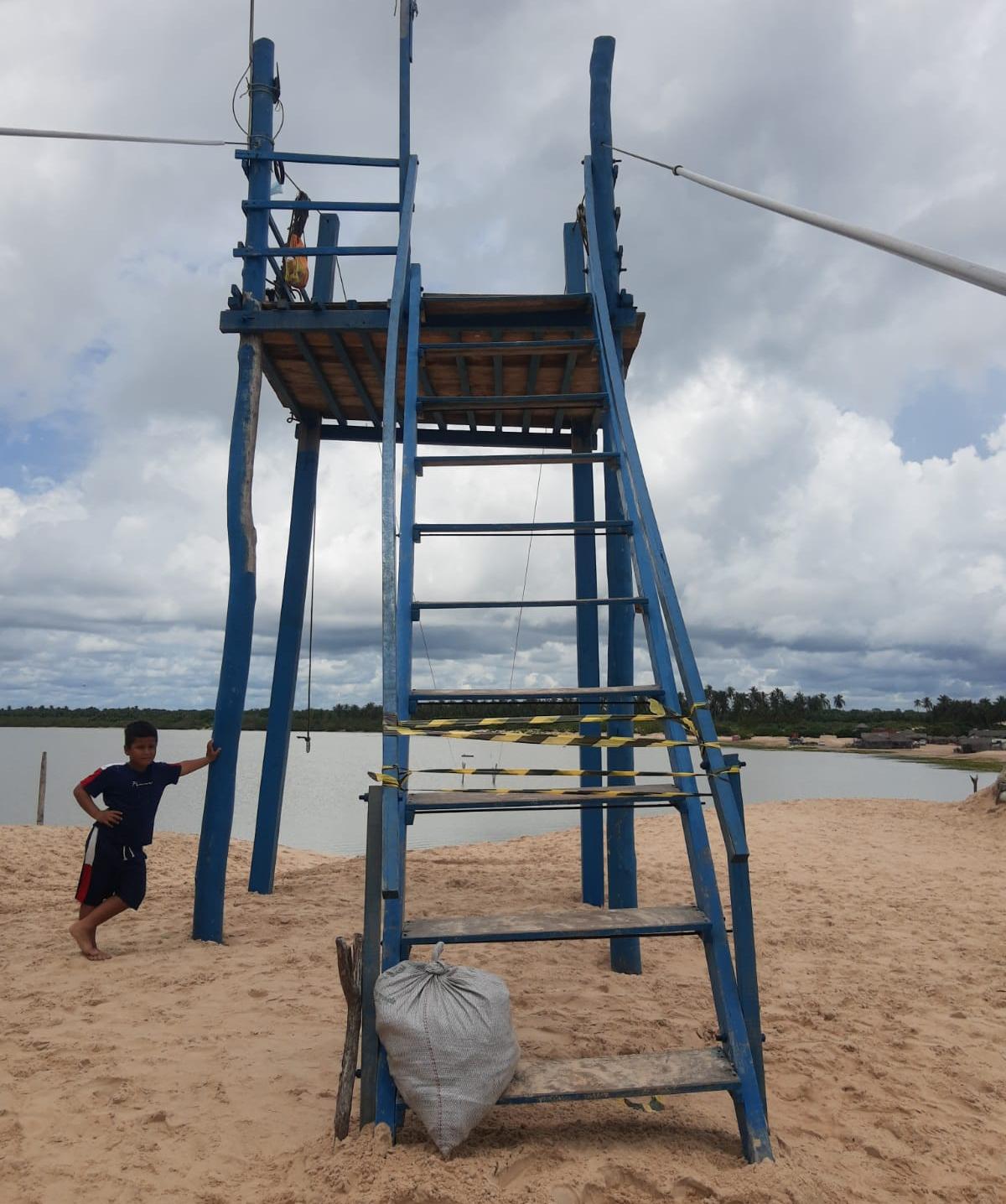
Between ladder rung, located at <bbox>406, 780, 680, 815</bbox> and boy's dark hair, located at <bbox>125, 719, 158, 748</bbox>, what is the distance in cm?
257

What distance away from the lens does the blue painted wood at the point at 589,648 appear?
20.1 feet

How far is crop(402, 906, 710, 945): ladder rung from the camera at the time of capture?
2.71 m

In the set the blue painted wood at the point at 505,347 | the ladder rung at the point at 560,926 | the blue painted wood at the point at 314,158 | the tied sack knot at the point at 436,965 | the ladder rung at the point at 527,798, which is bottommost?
the tied sack knot at the point at 436,965

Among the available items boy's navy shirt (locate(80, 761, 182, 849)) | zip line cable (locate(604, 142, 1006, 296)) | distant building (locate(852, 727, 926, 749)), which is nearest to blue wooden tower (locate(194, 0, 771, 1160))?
boy's navy shirt (locate(80, 761, 182, 849))

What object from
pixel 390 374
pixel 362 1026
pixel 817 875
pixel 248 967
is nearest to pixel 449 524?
pixel 390 374

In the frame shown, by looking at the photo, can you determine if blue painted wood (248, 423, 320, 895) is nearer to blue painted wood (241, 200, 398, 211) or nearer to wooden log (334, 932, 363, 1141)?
blue painted wood (241, 200, 398, 211)

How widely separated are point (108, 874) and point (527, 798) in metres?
3.20

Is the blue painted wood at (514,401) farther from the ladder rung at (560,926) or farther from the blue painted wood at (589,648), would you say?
the ladder rung at (560,926)

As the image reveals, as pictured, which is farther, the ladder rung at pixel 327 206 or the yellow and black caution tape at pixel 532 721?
the ladder rung at pixel 327 206

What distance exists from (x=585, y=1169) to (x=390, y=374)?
3.77m

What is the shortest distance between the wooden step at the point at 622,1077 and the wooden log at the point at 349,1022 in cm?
51

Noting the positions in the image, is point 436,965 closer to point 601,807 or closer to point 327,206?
point 601,807

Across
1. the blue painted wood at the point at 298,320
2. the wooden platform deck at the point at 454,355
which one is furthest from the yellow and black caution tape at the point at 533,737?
the blue painted wood at the point at 298,320

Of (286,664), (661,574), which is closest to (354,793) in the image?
(286,664)
